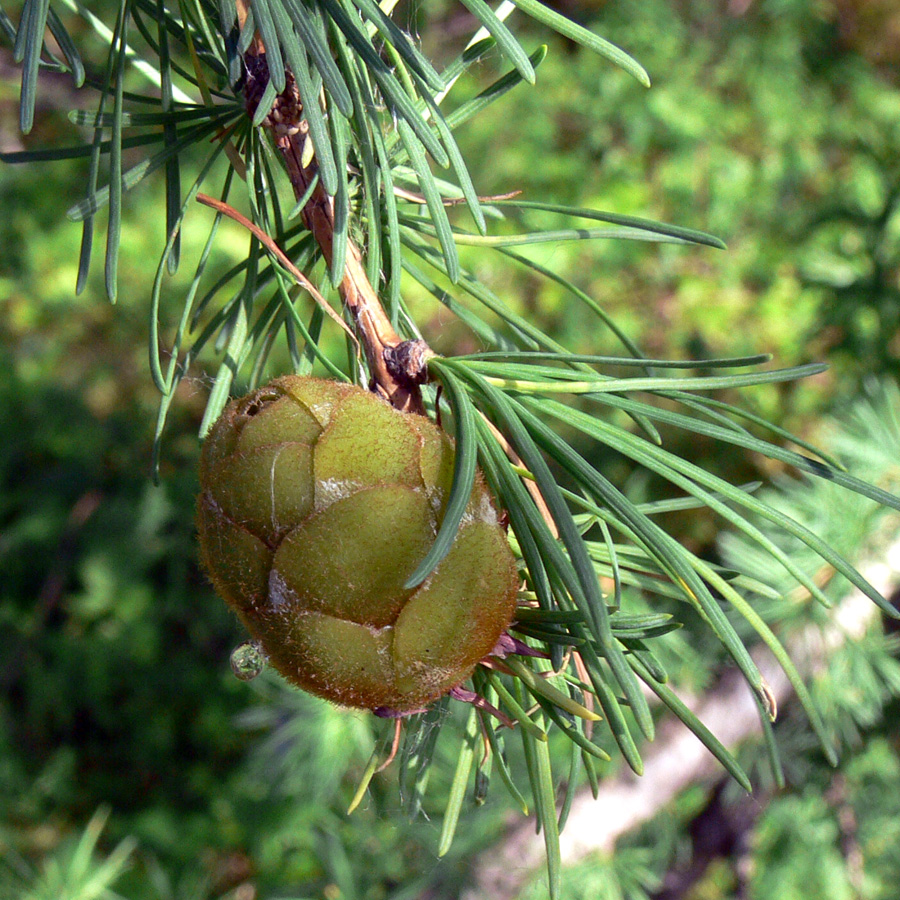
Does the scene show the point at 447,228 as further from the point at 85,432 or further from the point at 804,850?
the point at 85,432

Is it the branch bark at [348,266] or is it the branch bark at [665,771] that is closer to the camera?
the branch bark at [348,266]

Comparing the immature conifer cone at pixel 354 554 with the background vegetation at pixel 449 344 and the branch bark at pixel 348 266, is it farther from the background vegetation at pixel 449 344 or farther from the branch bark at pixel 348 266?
the background vegetation at pixel 449 344

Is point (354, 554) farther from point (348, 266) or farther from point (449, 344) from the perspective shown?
point (449, 344)

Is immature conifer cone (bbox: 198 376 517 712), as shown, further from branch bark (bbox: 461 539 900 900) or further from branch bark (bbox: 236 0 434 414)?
branch bark (bbox: 461 539 900 900)

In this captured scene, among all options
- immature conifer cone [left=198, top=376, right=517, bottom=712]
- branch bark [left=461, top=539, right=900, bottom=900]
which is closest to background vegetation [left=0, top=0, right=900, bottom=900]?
branch bark [left=461, top=539, right=900, bottom=900]

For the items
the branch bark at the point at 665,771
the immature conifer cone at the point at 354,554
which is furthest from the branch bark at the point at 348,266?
the branch bark at the point at 665,771

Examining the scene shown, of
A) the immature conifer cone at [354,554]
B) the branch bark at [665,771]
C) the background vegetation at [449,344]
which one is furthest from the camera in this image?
the background vegetation at [449,344]

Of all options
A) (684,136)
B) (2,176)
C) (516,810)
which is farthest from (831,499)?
(2,176)
